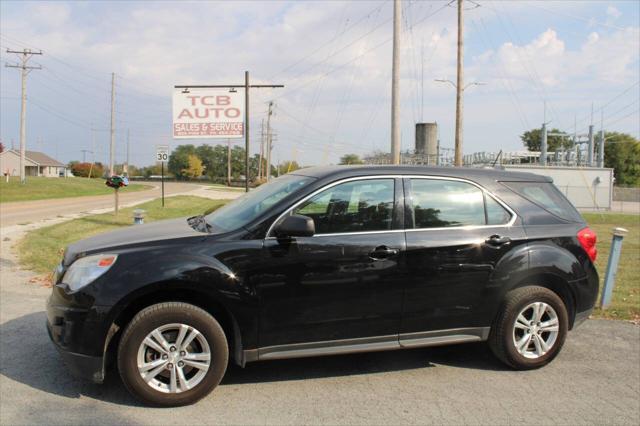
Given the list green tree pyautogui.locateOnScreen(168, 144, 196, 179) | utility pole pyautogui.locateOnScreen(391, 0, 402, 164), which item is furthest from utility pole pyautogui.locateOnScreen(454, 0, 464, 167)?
green tree pyautogui.locateOnScreen(168, 144, 196, 179)

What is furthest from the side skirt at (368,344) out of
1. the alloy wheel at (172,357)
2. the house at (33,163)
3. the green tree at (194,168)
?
the green tree at (194,168)

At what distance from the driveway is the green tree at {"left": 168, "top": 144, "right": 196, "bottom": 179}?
116222 mm

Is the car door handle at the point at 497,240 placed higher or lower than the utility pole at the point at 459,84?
lower

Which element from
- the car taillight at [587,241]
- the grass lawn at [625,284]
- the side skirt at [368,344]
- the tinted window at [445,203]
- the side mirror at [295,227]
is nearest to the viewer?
the side mirror at [295,227]

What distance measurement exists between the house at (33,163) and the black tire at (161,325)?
100682mm

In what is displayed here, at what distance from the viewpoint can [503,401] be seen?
3.85m

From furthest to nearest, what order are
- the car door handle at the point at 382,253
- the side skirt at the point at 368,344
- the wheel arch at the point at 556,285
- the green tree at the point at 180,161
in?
the green tree at the point at 180,161
the wheel arch at the point at 556,285
the car door handle at the point at 382,253
the side skirt at the point at 368,344

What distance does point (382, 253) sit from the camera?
13.2 ft

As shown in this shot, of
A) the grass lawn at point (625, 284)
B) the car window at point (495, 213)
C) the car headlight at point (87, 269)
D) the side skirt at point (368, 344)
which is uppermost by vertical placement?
the car window at point (495, 213)

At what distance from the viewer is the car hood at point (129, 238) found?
3842 mm

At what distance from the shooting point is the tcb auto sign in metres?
20.2

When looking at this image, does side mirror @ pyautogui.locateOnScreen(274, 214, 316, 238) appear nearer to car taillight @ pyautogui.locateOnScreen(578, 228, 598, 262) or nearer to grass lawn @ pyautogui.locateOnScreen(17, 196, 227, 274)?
grass lawn @ pyautogui.locateOnScreen(17, 196, 227, 274)

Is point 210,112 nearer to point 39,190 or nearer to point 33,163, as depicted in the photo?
point 39,190

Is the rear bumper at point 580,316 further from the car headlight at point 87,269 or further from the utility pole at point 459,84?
the utility pole at point 459,84
